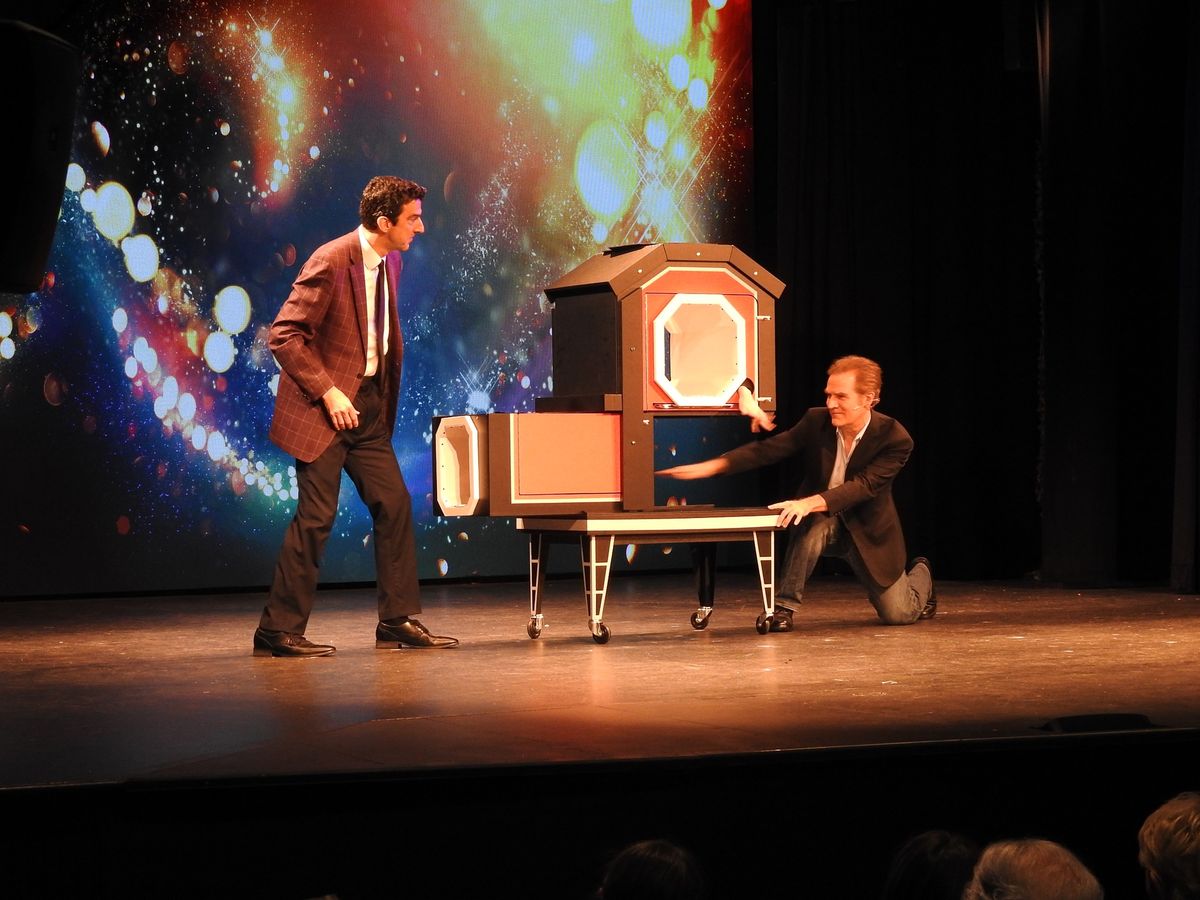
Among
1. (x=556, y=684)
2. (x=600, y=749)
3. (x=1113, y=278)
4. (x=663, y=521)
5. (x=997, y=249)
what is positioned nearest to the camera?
(x=600, y=749)

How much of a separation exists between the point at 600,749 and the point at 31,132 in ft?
4.38

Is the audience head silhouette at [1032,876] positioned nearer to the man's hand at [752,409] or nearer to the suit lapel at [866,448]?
the man's hand at [752,409]

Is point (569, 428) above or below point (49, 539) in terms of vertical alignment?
above

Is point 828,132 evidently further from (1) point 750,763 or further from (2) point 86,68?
(1) point 750,763

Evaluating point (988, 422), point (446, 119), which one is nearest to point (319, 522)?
point (446, 119)

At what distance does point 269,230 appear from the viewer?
660 cm

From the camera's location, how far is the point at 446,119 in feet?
22.7

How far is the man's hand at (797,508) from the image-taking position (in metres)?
4.92

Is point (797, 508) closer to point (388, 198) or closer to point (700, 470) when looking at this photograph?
point (700, 470)

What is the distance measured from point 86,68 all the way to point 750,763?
4.64 meters

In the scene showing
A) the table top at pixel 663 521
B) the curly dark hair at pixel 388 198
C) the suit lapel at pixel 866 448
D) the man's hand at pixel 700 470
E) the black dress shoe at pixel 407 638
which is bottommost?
the black dress shoe at pixel 407 638

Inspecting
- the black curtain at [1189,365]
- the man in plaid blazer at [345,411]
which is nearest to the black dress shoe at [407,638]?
the man in plaid blazer at [345,411]

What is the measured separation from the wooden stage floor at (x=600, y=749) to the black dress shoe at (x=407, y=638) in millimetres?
203

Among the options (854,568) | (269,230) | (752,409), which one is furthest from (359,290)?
(269,230)
